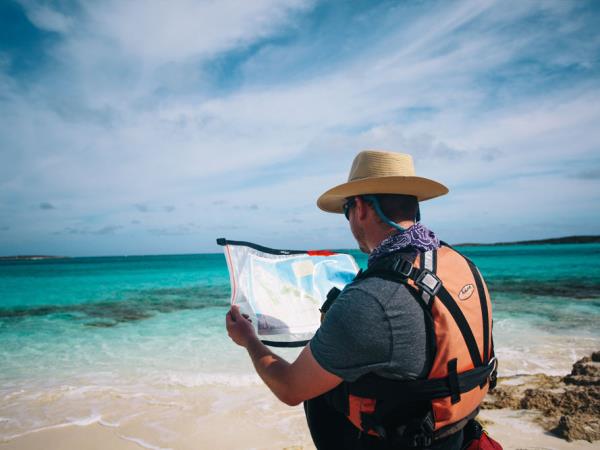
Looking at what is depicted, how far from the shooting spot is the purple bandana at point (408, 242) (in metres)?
1.87

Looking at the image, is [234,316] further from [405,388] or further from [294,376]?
[405,388]

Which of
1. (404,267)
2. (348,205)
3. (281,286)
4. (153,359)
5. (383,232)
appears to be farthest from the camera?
(153,359)

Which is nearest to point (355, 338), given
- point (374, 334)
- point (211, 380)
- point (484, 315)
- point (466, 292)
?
point (374, 334)

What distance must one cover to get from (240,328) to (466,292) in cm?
113

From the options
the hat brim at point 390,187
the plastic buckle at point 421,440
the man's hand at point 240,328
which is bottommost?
the plastic buckle at point 421,440

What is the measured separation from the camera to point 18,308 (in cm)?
1658


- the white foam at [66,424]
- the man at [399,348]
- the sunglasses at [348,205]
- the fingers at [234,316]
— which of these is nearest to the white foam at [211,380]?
the white foam at [66,424]

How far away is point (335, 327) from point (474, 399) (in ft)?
2.71

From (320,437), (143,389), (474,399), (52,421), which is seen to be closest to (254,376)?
(143,389)

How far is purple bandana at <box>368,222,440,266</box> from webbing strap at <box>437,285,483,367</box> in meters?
0.23

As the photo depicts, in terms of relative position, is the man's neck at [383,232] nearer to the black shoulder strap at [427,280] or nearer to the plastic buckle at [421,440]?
the black shoulder strap at [427,280]

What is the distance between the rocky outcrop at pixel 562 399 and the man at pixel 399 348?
2905 millimetres

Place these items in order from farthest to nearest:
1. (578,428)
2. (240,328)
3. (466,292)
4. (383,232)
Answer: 1. (578,428)
2. (240,328)
3. (383,232)
4. (466,292)

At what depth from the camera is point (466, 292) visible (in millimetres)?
1841
